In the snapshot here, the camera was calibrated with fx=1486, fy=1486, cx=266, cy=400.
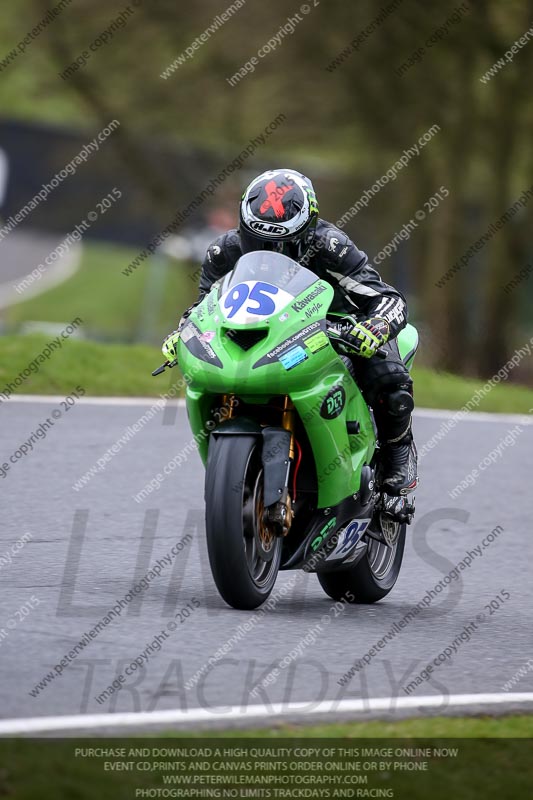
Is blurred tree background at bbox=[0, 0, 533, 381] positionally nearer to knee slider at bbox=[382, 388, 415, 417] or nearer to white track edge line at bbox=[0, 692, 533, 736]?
knee slider at bbox=[382, 388, 415, 417]

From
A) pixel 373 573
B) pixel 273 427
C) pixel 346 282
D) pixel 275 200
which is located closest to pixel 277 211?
pixel 275 200

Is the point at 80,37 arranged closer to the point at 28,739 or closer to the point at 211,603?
A: the point at 211,603

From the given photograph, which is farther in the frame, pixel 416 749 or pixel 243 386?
pixel 243 386

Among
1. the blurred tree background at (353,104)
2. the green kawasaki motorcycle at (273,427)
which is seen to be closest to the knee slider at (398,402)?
the green kawasaki motorcycle at (273,427)

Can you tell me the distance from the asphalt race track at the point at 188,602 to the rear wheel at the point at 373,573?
9cm

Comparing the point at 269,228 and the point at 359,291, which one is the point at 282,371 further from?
the point at 359,291

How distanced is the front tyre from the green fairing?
0.24 m

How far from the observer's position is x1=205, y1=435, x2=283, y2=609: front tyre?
569 centimetres

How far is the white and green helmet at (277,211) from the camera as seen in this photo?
616 centimetres

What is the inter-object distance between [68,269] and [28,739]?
34.8 m

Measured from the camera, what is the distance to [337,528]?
6.35 m

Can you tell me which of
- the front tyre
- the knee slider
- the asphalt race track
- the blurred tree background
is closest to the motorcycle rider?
the knee slider

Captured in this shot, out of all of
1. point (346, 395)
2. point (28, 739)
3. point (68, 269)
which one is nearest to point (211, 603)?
point (346, 395)

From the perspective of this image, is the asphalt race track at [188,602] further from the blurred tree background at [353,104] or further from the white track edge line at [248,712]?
the blurred tree background at [353,104]
